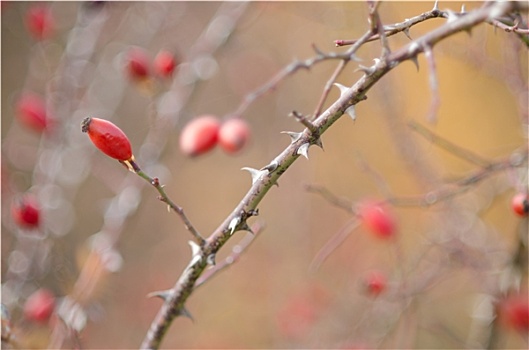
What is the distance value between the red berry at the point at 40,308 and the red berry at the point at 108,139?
589 millimetres

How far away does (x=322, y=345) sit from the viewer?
185cm

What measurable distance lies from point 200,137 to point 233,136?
0.27 feet

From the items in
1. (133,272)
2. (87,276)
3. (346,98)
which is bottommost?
(346,98)

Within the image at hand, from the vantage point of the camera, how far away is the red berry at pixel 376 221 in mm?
1464

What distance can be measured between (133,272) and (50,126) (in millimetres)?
1304

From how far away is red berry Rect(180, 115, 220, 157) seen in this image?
137 centimetres

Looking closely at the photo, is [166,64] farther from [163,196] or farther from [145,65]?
[163,196]

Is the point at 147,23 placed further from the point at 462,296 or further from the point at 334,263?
the point at 462,296

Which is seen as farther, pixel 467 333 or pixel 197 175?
pixel 197 175

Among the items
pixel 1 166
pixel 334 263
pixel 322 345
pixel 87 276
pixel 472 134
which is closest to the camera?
pixel 87 276

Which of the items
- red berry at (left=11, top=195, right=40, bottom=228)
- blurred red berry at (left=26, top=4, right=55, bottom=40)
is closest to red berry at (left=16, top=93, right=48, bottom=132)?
blurred red berry at (left=26, top=4, right=55, bottom=40)

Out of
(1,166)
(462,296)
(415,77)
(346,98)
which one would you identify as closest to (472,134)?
(415,77)

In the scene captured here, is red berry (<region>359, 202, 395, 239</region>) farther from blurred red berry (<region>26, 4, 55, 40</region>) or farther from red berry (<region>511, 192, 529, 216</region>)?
blurred red berry (<region>26, 4, 55, 40</region>)

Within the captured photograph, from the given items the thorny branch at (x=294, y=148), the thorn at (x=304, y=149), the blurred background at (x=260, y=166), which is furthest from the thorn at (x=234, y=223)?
the blurred background at (x=260, y=166)
